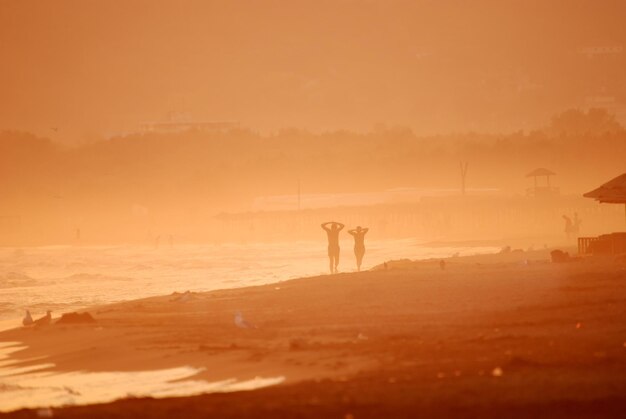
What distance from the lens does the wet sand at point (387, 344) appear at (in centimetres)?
1023

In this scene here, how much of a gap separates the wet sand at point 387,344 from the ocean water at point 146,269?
622 cm

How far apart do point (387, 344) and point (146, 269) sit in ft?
111

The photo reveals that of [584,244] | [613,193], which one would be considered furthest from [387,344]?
[584,244]

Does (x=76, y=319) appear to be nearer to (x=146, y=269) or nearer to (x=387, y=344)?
(x=387, y=344)

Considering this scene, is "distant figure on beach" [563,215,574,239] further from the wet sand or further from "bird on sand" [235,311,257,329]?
"bird on sand" [235,311,257,329]

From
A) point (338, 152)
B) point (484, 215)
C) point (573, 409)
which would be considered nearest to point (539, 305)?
point (573, 409)

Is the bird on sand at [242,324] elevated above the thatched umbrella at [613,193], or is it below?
below

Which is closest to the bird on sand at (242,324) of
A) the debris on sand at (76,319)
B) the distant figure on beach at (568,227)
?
the debris on sand at (76,319)

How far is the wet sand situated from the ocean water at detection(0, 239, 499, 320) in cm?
622

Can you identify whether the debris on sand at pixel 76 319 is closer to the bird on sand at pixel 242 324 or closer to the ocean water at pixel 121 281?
the ocean water at pixel 121 281

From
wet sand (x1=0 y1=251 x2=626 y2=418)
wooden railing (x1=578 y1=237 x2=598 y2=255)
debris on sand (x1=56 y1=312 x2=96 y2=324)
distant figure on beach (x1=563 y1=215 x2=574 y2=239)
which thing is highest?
distant figure on beach (x1=563 y1=215 x2=574 y2=239)

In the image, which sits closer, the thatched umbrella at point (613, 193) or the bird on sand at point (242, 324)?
the bird on sand at point (242, 324)

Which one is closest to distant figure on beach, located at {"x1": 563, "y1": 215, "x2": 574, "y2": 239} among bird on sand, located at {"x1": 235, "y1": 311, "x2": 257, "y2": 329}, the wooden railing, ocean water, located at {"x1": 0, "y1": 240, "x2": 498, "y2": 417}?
ocean water, located at {"x1": 0, "y1": 240, "x2": 498, "y2": 417}

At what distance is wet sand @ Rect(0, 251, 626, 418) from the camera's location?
10.2 m
